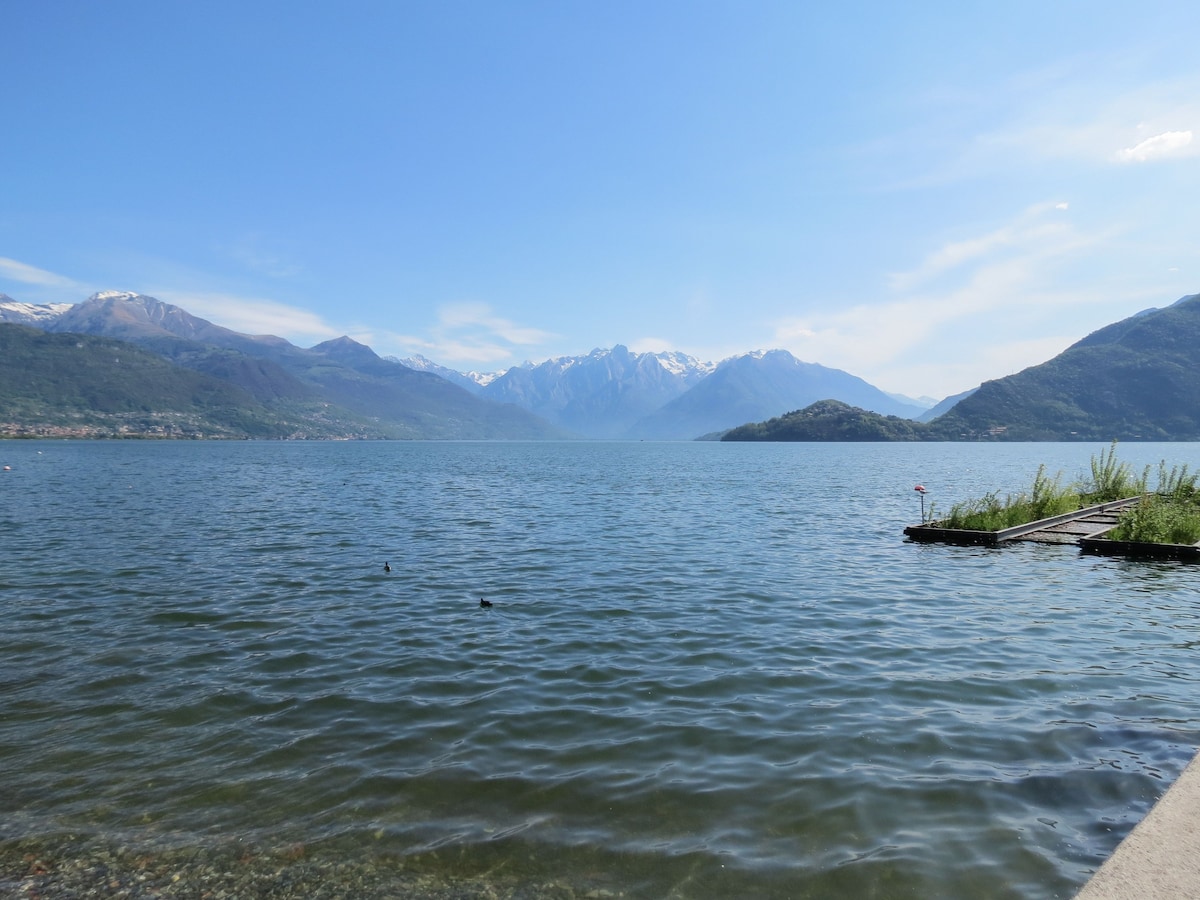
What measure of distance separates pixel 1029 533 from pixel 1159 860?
30.4m

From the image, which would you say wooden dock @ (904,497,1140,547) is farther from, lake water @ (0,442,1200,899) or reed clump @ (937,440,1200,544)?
lake water @ (0,442,1200,899)

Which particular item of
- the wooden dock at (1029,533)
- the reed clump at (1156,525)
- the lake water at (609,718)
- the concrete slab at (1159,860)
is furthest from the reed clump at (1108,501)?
the concrete slab at (1159,860)

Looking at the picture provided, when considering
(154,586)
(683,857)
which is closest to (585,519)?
(154,586)

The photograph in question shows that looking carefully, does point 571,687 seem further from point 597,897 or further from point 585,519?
point 585,519

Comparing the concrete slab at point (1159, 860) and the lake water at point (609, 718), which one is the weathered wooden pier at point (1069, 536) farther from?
the concrete slab at point (1159, 860)

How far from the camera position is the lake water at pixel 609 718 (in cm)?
777

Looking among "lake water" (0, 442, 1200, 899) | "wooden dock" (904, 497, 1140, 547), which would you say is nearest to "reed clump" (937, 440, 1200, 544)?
"wooden dock" (904, 497, 1140, 547)

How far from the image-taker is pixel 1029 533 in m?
32.1

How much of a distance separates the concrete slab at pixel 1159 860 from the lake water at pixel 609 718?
0.69 metres

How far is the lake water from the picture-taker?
777cm

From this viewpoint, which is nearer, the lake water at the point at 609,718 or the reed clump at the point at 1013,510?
the lake water at the point at 609,718

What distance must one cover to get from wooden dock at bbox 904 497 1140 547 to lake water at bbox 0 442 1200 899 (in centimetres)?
391

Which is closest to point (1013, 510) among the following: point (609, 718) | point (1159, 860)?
point (609, 718)

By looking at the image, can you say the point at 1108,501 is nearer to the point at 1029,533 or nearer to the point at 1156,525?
the point at 1029,533
